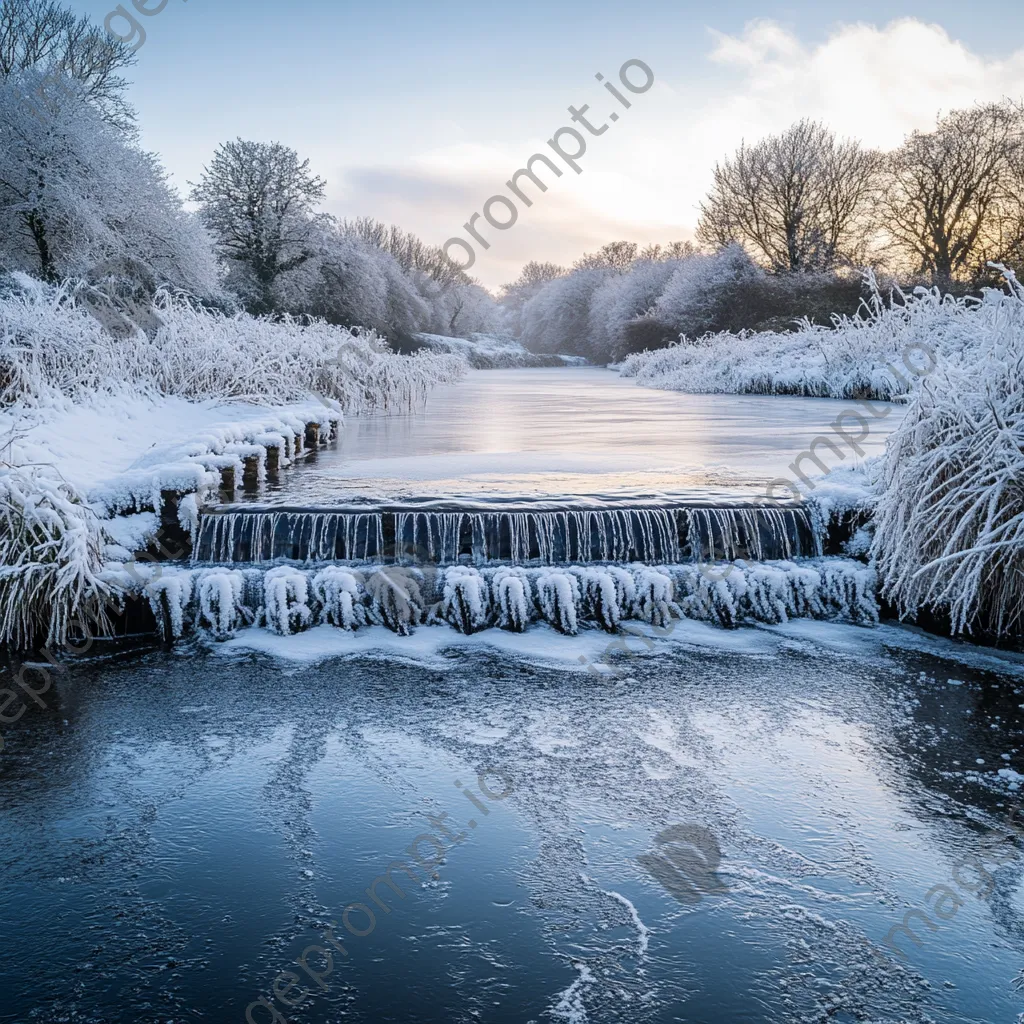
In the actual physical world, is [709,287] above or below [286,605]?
above

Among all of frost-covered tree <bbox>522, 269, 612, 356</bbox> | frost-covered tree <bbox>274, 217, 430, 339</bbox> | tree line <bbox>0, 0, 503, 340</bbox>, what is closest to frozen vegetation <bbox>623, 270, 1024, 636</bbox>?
tree line <bbox>0, 0, 503, 340</bbox>

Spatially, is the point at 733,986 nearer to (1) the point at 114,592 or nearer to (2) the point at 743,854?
(2) the point at 743,854

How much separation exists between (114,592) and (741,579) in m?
3.47

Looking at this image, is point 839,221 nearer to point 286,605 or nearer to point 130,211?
point 130,211

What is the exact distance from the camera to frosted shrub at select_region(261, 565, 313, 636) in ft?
15.8

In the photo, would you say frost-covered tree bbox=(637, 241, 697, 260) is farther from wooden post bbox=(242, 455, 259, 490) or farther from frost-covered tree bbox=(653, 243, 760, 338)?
wooden post bbox=(242, 455, 259, 490)

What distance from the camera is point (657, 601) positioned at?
16.5 feet

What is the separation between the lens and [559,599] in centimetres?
493

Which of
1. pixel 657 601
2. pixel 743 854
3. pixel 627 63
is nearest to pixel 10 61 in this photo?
pixel 627 63

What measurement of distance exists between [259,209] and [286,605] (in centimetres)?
2926

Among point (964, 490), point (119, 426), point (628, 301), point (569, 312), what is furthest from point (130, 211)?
point (569, 312)

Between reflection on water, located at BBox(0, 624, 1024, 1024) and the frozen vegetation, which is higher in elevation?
the frozen vegetation

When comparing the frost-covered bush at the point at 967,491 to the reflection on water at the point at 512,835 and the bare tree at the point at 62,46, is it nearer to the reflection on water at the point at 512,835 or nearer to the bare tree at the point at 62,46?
the reflection on water at the point at 512,835

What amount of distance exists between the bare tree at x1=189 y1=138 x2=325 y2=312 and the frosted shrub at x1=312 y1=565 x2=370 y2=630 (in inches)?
1074
